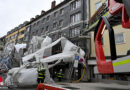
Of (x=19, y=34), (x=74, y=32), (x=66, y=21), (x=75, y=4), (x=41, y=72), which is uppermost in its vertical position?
(x=75, y=4)

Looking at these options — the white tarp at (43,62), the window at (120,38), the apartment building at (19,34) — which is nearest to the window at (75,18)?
the white tarp at (43,62)

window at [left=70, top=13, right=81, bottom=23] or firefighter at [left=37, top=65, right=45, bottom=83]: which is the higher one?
window at [left=70, top=13, right=81, bottom=23]

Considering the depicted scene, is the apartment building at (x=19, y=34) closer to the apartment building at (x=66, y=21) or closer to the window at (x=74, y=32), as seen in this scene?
the apartment building at (x=66, y=21)

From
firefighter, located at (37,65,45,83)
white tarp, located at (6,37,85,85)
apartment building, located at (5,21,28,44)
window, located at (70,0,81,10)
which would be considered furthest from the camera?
apartment building, located at (5,21,28,44)

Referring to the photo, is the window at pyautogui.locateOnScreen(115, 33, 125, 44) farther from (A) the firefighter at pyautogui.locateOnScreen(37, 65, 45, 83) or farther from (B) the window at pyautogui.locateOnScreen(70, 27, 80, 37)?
(A) the firefighter at pyautogui.locateOnScreen(37, 65, 45, 83)

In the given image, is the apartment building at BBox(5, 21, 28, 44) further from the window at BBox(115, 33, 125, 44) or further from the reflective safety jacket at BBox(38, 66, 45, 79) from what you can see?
the window at BBox(115, 33, 125, 44)

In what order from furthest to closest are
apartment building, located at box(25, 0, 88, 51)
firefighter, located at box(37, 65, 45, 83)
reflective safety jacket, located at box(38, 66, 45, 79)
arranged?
apartment building, located at box(25, 0, 88, 51) → reflective safety jacket, located at box(38, 66, 45, 79) → firefighter, located at box(37, 65, 45, 83)

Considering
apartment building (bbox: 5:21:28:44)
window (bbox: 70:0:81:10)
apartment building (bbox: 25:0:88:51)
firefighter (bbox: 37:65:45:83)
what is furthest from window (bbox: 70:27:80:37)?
apartment building (bbox: 5:21:28:44)

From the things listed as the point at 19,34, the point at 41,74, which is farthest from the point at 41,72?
the point at 19,34

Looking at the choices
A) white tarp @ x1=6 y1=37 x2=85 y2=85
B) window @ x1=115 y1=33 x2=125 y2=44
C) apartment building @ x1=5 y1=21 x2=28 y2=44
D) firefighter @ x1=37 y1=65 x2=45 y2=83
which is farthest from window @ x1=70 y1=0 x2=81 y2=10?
apartment building @ x1=5 y1=21 x2=28 y2=44

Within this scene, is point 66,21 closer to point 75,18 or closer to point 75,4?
point 75,18

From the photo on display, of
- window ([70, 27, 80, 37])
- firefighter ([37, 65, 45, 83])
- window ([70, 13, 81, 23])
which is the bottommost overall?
firefighter ([37, 65, 45, 83])

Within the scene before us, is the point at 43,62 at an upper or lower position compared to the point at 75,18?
lower

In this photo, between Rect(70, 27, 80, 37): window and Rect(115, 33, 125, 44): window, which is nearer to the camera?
Rect(115, 33, 125, 44): window
